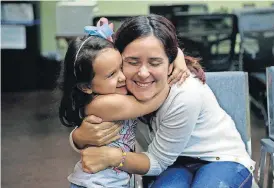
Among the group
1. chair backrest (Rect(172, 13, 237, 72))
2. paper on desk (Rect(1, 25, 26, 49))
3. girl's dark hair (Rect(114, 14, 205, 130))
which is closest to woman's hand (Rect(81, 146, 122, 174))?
girl's dark hair (Rect(114, 14, 205, 130))

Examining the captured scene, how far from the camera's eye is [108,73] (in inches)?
61.6

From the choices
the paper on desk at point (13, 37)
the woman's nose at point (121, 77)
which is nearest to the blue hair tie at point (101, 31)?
the woman's nose at point (121, 77)

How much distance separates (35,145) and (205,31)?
1515 millimetres

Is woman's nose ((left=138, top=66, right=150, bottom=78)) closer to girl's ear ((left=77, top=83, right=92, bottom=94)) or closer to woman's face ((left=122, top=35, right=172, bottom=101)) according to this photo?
woman's face ((left=122, top=35, right=172, bottom=101))

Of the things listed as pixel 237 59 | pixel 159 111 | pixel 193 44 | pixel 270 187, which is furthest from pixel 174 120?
pixel 237 59

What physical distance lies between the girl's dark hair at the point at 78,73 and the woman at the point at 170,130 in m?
0.07

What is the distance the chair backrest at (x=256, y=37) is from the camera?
12.4 feet

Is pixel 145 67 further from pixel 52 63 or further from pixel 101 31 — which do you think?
pixel 52 63

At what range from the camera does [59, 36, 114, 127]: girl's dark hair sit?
1549 mm

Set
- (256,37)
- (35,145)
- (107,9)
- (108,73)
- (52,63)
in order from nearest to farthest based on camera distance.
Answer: (108,73), (35,145), (256,37), (52,63), (107,9)

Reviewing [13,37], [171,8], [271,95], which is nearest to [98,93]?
[271,95]

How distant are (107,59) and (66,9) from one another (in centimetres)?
289

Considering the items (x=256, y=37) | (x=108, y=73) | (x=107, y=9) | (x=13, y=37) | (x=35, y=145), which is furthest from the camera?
(x=107, y=9)

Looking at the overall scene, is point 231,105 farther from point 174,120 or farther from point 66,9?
point 66,9
